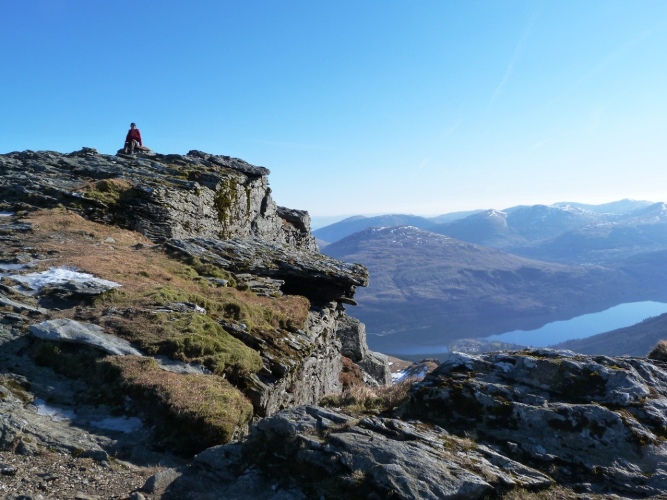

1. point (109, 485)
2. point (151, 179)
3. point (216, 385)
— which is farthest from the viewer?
point (151, 179)

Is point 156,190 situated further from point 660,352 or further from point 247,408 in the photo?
point 660,352

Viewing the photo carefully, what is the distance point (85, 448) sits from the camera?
1101 centimetres

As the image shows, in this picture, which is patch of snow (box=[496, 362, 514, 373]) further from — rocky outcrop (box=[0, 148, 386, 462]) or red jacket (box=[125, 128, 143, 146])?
red jacket (box=[125, 128, 143, 146])

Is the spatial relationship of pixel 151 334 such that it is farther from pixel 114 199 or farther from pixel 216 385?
pixel 114 199

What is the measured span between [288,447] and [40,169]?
4330cm

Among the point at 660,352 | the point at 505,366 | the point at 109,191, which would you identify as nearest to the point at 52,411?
the point at 505,366

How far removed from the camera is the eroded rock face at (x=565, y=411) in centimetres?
969

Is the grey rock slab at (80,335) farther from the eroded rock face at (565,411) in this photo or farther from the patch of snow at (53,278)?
the eroded rock face at (565,411)

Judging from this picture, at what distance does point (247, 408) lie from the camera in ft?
45.0

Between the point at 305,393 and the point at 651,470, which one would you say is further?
the point at 305,393

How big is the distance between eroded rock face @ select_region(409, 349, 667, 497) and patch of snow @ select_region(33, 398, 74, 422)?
9.70 m

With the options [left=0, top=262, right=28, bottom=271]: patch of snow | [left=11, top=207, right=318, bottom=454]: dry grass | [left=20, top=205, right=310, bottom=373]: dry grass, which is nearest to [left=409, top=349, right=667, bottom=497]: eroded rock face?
[left=11, top=207, right=318, bottom=454]: dry grass

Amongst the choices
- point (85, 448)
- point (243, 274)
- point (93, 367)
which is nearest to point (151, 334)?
point (93, 367)

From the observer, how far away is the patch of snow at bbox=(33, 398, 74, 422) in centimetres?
1217
